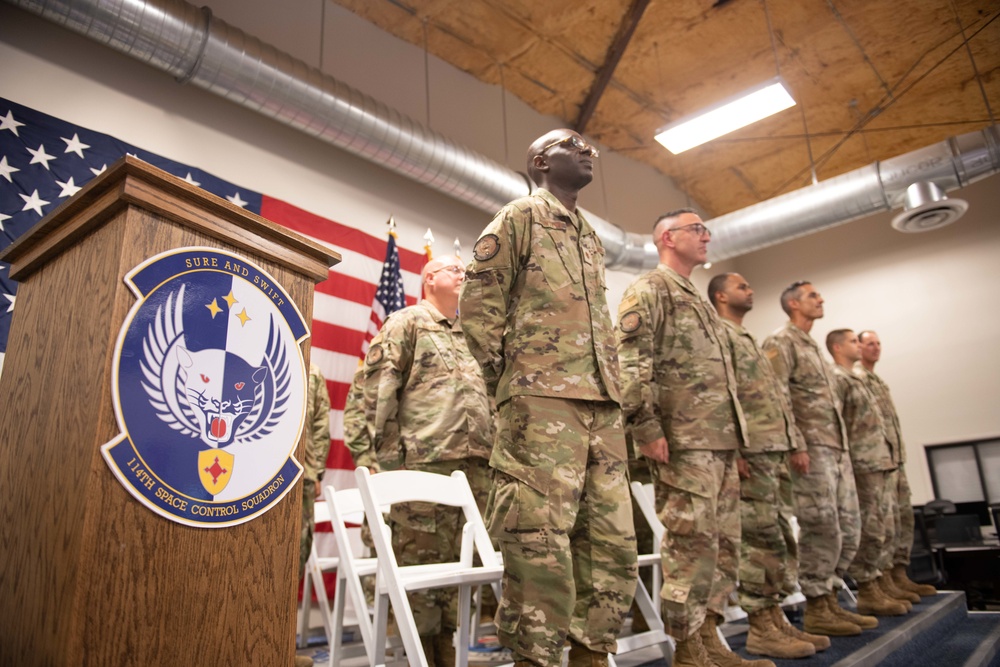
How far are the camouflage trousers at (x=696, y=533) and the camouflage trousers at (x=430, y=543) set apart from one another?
0.74m

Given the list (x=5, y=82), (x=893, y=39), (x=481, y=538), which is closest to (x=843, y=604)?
(x=481, y=538)

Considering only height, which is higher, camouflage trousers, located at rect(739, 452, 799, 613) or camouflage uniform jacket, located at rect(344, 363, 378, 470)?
camouflage uniform jacket, located at rect(344, 363, 378, 470)

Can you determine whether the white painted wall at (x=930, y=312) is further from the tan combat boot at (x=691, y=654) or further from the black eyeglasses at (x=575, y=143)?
the black eyeglasses at (x=575, y=143)

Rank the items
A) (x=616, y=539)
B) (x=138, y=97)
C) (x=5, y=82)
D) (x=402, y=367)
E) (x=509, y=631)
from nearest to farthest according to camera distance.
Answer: (x=509, y=631) → (x=616, y=539) → (x=402, y=367) → (x=5, y=82) → (x=138, y=97)

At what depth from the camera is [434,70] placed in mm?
5762

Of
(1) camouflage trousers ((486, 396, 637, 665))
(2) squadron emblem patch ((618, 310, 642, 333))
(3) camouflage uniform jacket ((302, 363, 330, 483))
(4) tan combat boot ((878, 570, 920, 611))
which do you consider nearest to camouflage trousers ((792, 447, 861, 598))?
(4) tan combat boot ((878, 570, 920, 611))

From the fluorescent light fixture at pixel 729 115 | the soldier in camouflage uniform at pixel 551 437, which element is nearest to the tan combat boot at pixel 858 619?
the soldier in camouflage uniform at pixel 551 437

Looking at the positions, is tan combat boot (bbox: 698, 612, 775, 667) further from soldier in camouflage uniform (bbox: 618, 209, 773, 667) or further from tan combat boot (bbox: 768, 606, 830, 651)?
tan combat boot (bbox: 768, 606, 830, 651)

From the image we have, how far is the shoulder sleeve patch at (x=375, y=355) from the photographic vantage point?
280 centimetres

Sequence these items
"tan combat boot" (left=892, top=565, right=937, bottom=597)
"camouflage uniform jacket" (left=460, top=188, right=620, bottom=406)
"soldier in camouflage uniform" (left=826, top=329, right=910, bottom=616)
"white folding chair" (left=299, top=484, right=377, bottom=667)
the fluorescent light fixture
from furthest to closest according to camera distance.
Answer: the fluorescent light fixture
"tan combat boot" (left=892, top=565, right=937, bottom=597)
"soldier in camouflage uniform" (left=826, top=329, right=910, bottom=616)
"white folding chair" (left=299, top=484, right=377, bottom=667)
"camouflage uniform jacket" (left=460, top=188, right=620, bottom=406)

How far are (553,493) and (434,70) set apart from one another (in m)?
4.95

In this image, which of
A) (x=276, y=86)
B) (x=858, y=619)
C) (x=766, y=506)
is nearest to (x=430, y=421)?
(x=766, y=506)

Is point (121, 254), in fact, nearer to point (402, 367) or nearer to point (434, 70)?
point (402, 367)

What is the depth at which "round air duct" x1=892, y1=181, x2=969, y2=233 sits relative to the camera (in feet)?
18.1
